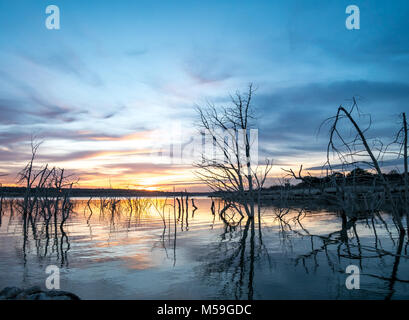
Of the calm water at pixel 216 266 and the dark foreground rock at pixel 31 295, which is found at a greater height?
the dark foreground rock at pixel 31 295

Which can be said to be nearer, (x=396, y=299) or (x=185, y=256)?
(x=396, y=299)

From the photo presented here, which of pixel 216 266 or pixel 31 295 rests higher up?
pixel 31 295

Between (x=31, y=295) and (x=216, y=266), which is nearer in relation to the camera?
(x=31, y=295)

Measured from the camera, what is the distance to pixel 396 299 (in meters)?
5.14

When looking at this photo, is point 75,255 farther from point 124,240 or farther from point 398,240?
point 398,240

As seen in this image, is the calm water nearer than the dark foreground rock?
No

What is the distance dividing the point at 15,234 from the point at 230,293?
1314 cm

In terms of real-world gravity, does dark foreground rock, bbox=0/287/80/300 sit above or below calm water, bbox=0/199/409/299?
above

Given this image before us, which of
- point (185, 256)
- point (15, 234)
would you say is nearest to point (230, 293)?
point (185, 256)

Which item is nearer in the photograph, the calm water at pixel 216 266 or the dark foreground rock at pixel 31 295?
the dark foreground rock at pixel 31 295
